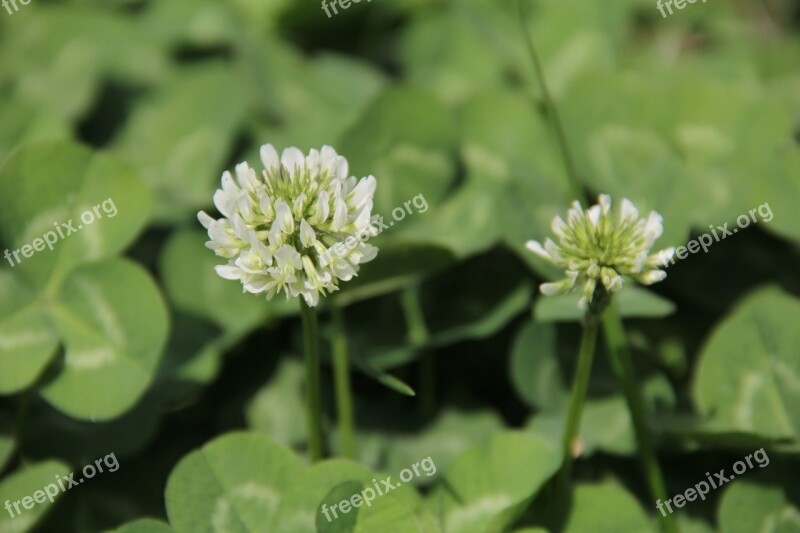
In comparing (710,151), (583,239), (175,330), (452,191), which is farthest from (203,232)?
(710,151)

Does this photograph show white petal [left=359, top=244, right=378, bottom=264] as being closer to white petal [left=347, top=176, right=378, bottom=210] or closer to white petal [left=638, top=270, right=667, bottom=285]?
white petal [left=347, top=176, right=378, bottom=210]

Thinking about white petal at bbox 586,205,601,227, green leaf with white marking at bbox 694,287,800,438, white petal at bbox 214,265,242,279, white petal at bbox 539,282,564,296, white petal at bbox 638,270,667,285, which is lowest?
green leaf with white marking at bbox 694,287,800,438

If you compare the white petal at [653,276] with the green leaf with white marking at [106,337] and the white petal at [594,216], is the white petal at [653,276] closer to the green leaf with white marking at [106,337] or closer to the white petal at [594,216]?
the white petal at [594,216]

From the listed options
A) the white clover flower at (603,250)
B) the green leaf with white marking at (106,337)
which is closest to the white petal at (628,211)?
the white clover flower at (603,250)

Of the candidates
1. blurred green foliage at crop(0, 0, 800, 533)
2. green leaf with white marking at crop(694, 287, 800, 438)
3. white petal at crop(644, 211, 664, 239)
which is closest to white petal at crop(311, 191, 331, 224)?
blurred green foliage at crop(0, 0, 800, 533)

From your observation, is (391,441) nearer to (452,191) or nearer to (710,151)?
(452,191)

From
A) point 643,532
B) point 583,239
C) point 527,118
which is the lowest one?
point 643,532
